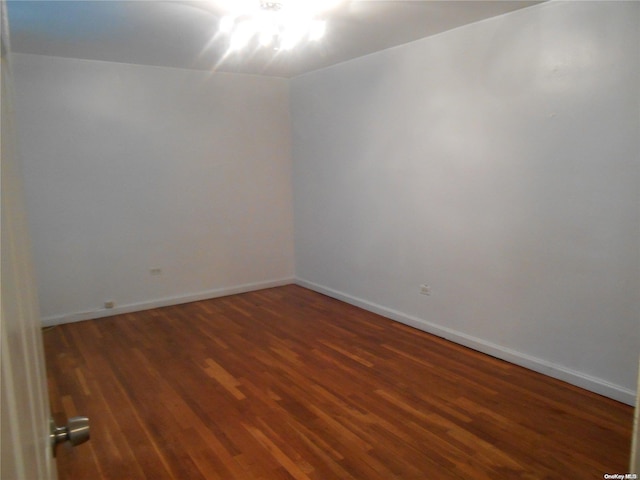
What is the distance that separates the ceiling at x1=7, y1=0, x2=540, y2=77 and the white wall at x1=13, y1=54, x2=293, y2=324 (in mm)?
383

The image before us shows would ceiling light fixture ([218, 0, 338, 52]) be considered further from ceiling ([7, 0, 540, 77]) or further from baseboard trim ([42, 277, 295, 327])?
baseboard trim ([42, 277, 295, 327])

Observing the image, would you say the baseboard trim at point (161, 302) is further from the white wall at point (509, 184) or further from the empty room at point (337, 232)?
the white wall at point (509, 184)

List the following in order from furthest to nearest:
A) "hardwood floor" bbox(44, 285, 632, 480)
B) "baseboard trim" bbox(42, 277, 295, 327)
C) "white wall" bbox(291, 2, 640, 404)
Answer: "baseboard trim" bbox(42, 277, 295, 327) → "white wall" bbox(291, 2, 640, 404) → "hardwood floor" bbox(44, 285, 632, 480)

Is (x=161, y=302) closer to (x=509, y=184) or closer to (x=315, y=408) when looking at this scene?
(x=315, y=408)

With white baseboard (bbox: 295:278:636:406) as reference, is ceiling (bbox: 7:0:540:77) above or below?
above

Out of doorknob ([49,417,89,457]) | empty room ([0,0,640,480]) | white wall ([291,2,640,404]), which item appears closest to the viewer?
doorknob ([49,417,89,457])

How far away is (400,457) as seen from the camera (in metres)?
2.37

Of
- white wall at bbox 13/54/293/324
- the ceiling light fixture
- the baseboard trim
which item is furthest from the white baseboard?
the ceiling light fixture

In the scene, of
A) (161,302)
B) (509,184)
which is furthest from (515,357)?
(161,302)

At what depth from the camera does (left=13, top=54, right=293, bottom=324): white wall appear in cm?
423

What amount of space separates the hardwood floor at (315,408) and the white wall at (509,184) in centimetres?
38

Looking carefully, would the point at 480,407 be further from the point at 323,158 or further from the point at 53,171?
the point at 53,171

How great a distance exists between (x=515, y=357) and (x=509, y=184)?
1385mm

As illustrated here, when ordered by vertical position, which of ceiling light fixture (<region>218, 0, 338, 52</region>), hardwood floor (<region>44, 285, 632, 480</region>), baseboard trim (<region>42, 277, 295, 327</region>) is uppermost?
ceiling light fixture (<region>218, 0, 338, 52</region>)
